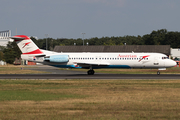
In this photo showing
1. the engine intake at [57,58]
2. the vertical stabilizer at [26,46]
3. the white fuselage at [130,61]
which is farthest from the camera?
the vertical stabilizer at [26,46]

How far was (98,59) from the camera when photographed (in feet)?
141

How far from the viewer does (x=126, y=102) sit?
16.1 m

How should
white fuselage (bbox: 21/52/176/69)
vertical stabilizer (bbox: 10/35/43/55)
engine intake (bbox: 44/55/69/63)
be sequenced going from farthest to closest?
vertical stabilizer (bbox: 10/35/43/55) < engine intake (bbox: 44/55/69/63) < white fuselage (bbox: 21/52/176/69)

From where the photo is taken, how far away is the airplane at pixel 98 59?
138 ft

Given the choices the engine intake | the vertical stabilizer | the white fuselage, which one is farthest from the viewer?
the vertical stabilizer

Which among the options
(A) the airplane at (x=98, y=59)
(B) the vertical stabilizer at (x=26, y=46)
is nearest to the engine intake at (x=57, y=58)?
(A) the airplane at (x=98, y=59)

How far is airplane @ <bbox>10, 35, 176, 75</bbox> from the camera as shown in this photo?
138ft

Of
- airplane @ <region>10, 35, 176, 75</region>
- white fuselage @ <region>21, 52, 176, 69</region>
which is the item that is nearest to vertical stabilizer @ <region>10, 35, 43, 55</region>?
airplane @ <region>10, 35, 176, 75</region>

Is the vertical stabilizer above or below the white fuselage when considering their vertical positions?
above

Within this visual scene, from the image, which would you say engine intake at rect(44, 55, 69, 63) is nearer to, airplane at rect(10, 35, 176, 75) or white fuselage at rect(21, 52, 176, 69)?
airplane at rect(10, 35, 176, 75)

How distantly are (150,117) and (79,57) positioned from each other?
105 feet

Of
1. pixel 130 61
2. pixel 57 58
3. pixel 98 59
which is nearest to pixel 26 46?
pixel 57 58

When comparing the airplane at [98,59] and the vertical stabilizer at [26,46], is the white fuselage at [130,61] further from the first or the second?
the vertical stabilizer at [26,46]

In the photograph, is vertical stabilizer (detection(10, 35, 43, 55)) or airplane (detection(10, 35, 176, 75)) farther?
vertical stabilizer (detection(10, 35, 43, 55))
